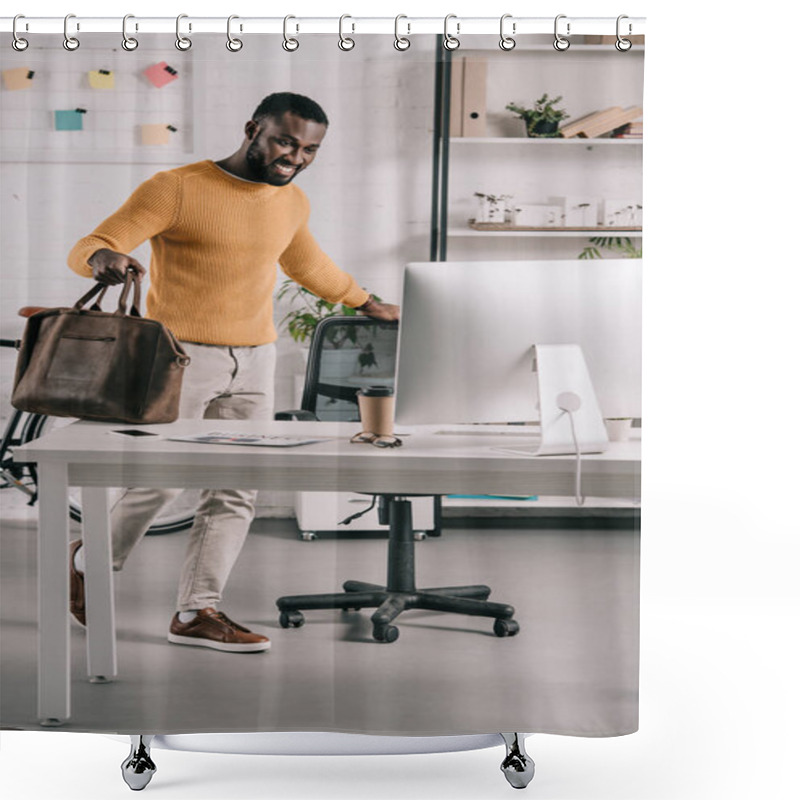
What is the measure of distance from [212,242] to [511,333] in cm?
62

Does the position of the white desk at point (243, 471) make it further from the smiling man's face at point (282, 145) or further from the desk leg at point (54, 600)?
the smiling man's face at point (282, 145)

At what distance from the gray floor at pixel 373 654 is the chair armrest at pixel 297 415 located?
22 cm

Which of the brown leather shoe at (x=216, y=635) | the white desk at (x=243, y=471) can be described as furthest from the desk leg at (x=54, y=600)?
the brown leather shoe at (x=216, y=635)

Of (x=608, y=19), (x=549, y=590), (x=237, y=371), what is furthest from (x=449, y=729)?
(x=608, y=19)

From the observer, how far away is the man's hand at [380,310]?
2.15m

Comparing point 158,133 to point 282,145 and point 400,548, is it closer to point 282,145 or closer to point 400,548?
point 282,145

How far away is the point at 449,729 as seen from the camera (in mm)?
2209

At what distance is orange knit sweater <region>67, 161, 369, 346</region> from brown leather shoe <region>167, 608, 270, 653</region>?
1.90 ft

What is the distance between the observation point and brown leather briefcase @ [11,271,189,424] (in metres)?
2.15

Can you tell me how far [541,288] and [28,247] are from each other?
3.35 feet

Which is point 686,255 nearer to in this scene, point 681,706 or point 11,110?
point 681,706

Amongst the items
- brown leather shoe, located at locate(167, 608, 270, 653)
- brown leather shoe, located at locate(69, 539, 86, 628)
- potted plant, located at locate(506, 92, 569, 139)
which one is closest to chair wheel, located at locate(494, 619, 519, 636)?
brown leather shoe, located at locate(167, 608, 270, 653)

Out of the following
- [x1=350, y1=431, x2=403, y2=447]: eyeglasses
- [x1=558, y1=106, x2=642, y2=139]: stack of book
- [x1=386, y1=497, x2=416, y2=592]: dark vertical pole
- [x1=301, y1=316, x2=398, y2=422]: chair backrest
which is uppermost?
[x1=558, y1=106, x2=642, y2=139]: stack of book

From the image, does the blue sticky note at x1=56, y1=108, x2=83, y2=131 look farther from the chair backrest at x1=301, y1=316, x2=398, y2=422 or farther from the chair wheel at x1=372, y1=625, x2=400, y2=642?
the chair wheel at x1=372, y1=625, x2=400, y2=642
